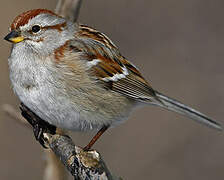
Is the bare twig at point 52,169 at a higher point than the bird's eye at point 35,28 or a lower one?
lower

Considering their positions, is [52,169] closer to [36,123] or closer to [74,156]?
[36,123]

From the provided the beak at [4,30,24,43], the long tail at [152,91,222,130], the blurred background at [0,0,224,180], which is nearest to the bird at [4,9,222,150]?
the beak at [4,30,24,43]

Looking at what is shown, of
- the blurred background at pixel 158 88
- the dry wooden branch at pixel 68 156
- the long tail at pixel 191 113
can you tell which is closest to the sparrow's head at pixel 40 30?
the dry wooden branch at pixel 68 156

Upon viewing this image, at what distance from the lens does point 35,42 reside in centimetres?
425

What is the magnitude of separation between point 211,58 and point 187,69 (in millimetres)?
374

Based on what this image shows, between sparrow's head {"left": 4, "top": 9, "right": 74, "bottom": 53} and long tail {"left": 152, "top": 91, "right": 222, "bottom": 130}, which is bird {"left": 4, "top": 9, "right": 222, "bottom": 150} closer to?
sparrow's head {"left": 4, "top": 9, "right": 74, "bottom": 53}

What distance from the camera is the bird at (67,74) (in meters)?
4.16

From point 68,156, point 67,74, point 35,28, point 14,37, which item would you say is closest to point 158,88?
point 67,74

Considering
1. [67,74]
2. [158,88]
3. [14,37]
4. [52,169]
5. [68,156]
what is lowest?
[52,169]

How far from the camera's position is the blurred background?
6.66 metres

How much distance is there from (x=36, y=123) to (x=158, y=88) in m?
3.07

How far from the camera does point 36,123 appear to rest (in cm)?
452

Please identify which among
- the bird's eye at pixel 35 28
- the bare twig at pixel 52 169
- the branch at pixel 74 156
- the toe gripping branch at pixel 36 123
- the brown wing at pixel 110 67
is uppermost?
Result: the bird's eye at pixel 35 28

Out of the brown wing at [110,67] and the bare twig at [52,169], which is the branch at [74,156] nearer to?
the bare twig at [52,169]
